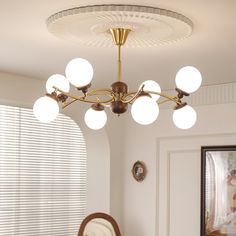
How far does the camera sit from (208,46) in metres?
3.98

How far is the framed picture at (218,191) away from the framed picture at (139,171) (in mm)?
767

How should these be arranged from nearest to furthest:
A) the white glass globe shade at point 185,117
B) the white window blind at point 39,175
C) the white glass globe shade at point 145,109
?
the white glass globe shade at point 145,109
the white glass globe shade at point 185,117
the white window blind at point 39,175

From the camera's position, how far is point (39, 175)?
630 cm

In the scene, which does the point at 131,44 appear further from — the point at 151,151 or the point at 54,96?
the point at 151,151

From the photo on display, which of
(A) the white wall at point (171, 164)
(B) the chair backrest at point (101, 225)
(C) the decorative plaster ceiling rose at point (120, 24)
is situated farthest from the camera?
(B) the chair backrest at point (101, 225)

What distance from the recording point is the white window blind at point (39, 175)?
5941 mm

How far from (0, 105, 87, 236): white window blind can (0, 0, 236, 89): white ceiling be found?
3.38 feet

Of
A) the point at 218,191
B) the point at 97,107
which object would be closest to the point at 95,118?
the point at 97,107

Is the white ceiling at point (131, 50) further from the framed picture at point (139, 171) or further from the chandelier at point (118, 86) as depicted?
the framed picture at point (139, 171)

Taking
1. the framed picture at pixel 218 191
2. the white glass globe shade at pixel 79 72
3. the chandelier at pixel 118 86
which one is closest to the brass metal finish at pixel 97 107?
the chandelier at pixel 118 86

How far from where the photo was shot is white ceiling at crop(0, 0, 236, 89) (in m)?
3.12

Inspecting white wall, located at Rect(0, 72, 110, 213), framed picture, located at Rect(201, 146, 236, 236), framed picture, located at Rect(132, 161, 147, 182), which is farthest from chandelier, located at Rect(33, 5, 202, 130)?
framed picture, located at Rect(132, 161, 147, 182)

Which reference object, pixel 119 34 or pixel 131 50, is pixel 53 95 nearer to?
pixel 119 34

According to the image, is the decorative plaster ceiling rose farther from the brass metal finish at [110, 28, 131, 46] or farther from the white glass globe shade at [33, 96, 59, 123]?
the white glass globe shade at [33, 96, 59, 123]
